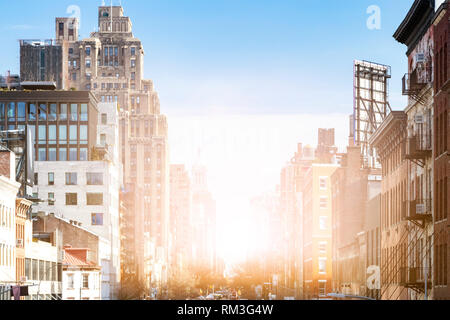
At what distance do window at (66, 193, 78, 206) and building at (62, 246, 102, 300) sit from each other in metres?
19.9

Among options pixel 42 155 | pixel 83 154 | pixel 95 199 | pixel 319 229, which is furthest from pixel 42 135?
pixel 319 229

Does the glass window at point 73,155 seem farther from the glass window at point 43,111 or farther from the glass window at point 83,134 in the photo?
the glass window at point 43,111

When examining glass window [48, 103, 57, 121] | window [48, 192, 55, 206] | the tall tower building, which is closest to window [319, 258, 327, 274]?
the tall tower building

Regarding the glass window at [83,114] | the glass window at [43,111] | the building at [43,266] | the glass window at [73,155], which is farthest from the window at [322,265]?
the building at [43,266]

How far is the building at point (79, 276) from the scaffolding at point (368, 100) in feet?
111

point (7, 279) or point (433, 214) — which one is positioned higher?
point (433, 214)

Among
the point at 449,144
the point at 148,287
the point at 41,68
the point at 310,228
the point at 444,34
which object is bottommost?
the point at 148,287

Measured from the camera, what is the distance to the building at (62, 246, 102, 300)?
101688 mm

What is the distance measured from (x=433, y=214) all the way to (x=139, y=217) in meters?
136

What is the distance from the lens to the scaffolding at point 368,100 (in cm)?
10606

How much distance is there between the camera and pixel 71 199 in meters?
137

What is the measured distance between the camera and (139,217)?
191250 millimetres
